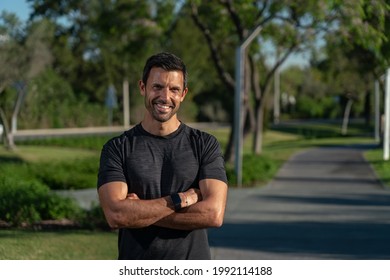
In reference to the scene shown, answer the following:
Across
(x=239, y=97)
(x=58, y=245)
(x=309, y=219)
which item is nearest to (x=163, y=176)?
(x=58, y=245)

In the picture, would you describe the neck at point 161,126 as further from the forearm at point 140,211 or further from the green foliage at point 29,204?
the green foliage at point 29,204

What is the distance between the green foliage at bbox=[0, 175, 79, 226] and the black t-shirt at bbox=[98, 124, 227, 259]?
23.8 ft

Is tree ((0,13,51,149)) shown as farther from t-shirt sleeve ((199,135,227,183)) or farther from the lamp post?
t-shirt sleeve ((199,135,227,183))

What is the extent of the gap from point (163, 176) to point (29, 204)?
8.76 m

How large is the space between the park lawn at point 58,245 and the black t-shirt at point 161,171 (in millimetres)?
3417

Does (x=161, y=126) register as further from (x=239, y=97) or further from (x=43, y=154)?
(x=43, y=154)

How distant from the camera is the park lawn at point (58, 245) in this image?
7.98m

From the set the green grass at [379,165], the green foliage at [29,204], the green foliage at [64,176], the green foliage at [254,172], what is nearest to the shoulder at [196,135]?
the green foliage at [29,204]

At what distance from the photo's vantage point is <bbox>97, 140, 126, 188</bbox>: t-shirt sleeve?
341cm

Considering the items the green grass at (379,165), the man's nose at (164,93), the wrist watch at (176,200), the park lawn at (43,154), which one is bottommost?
the park lawn at (43,154)

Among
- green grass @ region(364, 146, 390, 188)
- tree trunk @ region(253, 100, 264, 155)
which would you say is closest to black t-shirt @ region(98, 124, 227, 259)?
green grass @ region(364, 146, 390, 188)

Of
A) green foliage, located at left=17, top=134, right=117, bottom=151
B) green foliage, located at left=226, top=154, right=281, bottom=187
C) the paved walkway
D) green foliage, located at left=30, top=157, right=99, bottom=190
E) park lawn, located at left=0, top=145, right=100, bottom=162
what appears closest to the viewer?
the paved walkway
